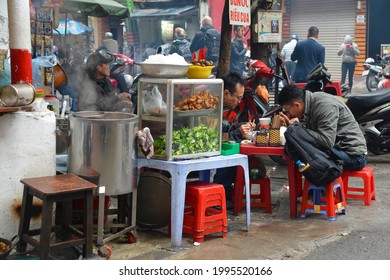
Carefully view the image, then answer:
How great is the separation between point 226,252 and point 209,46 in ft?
36.9

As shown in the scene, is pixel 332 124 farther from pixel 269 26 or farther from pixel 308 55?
pixel 308 55

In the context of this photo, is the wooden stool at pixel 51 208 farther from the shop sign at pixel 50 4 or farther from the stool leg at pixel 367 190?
the shop sign at pixel 50 4

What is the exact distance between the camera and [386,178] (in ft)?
27.9

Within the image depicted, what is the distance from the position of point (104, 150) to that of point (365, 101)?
525 centimetres

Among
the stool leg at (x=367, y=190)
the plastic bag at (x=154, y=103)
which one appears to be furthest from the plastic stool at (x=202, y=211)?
the stool leg at (x=367, y=190)

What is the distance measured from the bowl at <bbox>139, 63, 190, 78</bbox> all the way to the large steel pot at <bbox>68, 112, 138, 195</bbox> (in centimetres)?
55

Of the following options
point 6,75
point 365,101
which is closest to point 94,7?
point 365,101

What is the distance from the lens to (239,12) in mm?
8586

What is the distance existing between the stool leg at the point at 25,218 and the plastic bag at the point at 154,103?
4.63 feet

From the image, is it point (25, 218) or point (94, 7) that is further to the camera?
point (94, 7)

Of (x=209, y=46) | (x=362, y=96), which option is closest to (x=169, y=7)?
(x=209, y=46)

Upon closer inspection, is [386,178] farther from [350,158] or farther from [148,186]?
[148,186]

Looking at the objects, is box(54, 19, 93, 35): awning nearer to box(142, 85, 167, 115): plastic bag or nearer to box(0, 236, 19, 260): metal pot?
box(142, 85, 167, 115): plastic bag

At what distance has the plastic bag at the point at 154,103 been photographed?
5.61 metres
